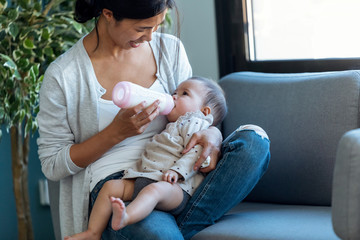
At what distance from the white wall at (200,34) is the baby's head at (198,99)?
2.24ft

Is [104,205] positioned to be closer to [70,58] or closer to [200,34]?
[70,58]

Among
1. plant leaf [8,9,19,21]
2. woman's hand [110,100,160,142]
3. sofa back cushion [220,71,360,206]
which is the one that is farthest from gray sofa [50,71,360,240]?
plant leaf [8,9,19,21]

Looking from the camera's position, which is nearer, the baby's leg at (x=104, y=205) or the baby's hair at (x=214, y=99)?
the baby's leg at (x=104, y=205)

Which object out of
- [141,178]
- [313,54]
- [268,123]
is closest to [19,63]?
[141,178]

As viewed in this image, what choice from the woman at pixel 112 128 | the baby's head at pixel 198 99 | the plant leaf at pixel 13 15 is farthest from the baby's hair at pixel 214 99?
the plant leaf at pixel 13 15

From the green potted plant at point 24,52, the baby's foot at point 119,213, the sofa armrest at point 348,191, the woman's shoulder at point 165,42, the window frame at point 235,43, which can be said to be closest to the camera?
the sofa armrest at point 348,191

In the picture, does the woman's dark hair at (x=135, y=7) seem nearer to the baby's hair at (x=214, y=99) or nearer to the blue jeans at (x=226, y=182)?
the baby's hair at (x=214, y=99)

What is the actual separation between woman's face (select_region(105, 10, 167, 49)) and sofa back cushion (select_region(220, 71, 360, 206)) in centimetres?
50

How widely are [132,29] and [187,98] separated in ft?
0.96

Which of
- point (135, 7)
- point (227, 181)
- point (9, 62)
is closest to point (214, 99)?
point (227, 181)

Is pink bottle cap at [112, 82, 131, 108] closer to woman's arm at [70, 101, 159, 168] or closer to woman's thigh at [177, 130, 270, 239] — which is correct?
woman's arm at [70, 101, 159, 168]

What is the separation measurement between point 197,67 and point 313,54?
1.70 feet

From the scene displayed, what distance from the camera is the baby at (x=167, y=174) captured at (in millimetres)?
1426

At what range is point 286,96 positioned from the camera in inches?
72.5
